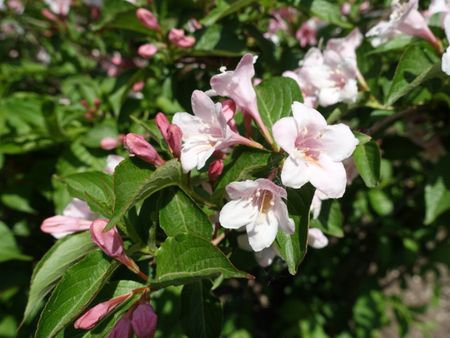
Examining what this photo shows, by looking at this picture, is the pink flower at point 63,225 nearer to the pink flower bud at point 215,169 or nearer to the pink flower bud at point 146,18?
the pink flower bud at point 215,169

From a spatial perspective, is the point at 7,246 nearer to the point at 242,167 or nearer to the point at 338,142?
the point at 242,167

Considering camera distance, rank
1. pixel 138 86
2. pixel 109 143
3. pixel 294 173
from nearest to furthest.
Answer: pixel 294 173, pixel 109 143, pixel 138 86

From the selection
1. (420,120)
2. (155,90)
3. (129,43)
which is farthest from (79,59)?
(420,120)

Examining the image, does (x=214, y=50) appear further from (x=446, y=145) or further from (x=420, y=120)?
(x=446, y=145)

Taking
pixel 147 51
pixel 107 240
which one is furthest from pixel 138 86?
pixel 107 240

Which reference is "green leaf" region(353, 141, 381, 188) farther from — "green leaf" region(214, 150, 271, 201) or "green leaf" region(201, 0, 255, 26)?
"green leaf" region(201, 0, 255, 26)

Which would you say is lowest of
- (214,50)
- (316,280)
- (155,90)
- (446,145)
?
(316,280)

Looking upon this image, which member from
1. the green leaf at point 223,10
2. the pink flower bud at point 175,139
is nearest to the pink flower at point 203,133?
the pink flower bud at point 175,139
